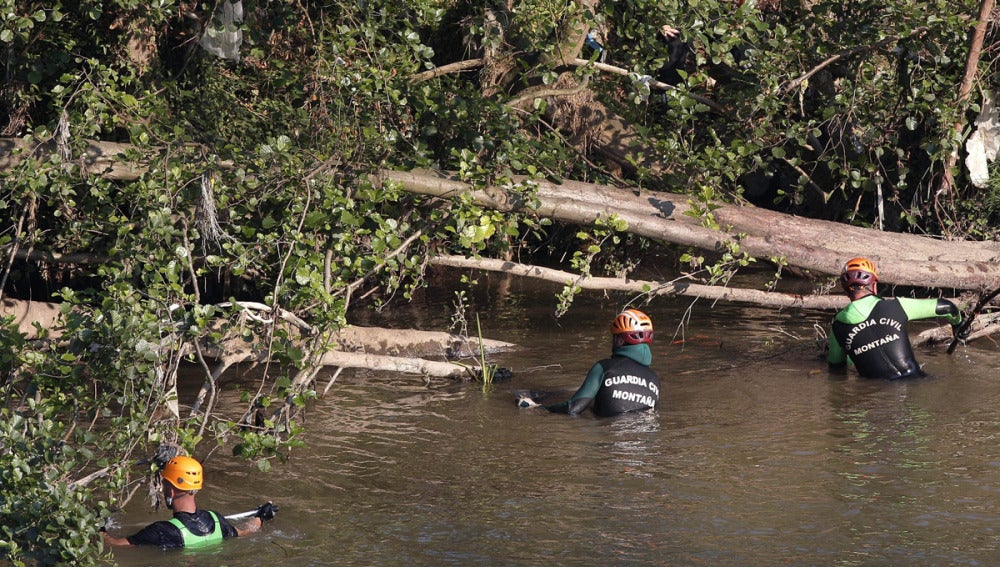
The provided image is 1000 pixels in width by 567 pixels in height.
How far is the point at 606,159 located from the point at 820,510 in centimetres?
747

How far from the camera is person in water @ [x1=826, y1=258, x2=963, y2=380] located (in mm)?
10508

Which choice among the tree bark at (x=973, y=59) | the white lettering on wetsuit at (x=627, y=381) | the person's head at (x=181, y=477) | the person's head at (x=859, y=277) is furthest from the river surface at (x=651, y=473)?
the tree bark at (x=973, y=59)

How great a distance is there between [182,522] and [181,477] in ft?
0.80

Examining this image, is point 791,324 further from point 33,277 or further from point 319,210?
point 33,277

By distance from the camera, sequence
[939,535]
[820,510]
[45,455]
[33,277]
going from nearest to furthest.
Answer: [45,455] → [939,535] → [820,510] → [33,277]

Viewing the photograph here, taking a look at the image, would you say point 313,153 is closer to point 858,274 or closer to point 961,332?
point 858,274

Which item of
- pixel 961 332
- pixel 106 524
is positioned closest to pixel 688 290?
pixel 961 332

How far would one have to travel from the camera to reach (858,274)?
34.6ft

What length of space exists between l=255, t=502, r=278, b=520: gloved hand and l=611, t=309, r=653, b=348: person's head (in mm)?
3560

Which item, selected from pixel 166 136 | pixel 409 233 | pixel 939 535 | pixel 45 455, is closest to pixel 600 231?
pixel 409 233

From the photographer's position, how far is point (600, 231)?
34.8 ft

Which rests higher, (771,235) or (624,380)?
(771,235)

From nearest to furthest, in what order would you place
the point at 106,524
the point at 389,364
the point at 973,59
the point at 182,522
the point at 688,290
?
the point at 106,524 → the point at 182,522 → the point at 389,364 → the point at 688,290 → the point at 973,59

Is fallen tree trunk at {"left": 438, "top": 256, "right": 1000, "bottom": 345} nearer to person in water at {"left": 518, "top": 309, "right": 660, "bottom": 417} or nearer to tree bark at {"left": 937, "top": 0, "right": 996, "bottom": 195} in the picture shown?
person in water at {"left": 518, "top": 309, "right": 660, "bottom": 417}
